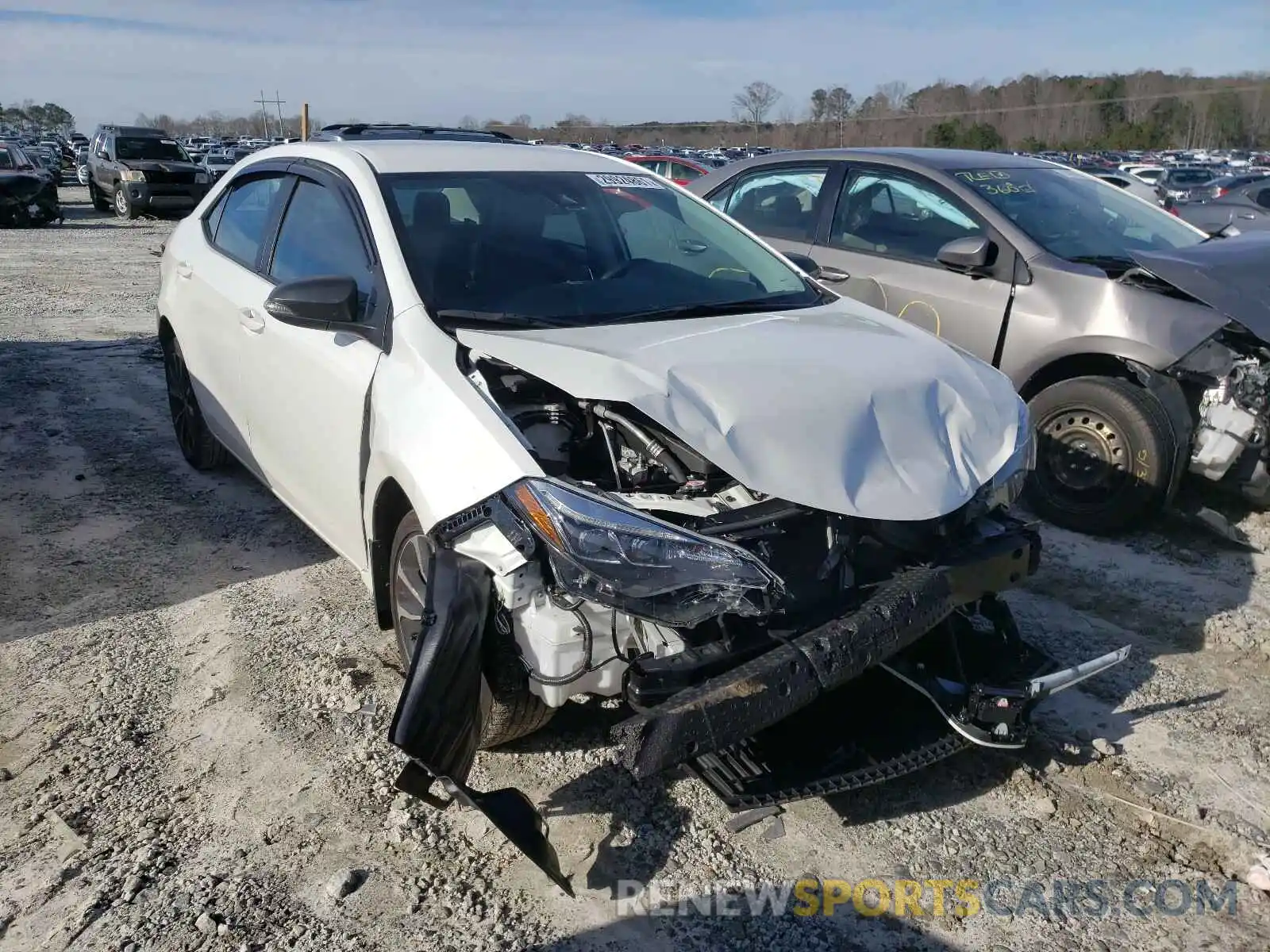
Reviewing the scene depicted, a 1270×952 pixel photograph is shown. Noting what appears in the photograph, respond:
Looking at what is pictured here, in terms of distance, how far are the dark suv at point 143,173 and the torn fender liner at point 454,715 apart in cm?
2176

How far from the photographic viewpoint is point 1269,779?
3135 mm

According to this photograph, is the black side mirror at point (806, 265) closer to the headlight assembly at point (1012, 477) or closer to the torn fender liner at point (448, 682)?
the headlight assembly at point (1012, 477)

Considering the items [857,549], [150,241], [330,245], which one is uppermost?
[330,245]

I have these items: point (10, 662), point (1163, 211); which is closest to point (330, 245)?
point (10, 662)

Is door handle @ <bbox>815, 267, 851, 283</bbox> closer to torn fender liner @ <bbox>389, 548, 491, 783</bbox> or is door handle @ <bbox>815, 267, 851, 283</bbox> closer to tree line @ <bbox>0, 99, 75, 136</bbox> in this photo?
torn fender liner @ <bbox>389, 548, 491, 783</bbox>

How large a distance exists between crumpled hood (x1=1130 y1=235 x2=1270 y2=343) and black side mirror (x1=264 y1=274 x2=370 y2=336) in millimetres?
3576

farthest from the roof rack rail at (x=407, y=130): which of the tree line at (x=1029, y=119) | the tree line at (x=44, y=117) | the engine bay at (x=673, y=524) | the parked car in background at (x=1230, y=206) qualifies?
the tree line at (x=44, y=117)

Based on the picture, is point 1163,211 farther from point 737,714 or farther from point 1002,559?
point 737,714

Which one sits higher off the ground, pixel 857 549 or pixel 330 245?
pixel 330 245

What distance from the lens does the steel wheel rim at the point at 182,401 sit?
17.5 ft

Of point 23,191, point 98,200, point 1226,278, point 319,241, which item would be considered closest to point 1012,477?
point 1226,278

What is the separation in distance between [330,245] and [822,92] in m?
78.3

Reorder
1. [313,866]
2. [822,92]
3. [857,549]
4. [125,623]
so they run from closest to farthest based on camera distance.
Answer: [313,866] → [857,549] → [125,623] → [822,92]

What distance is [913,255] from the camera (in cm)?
575
